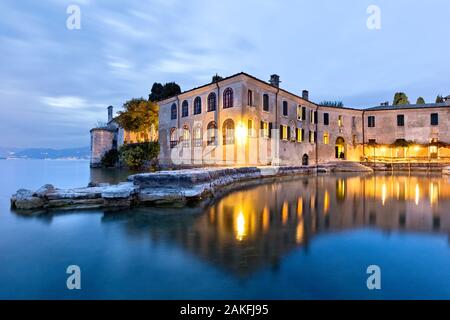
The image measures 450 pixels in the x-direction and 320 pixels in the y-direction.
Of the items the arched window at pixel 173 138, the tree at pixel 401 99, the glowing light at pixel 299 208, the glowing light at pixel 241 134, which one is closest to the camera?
the glowing light at pixel 299 208

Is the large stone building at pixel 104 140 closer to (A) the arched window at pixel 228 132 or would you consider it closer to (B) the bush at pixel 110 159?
(B) the bush at pixel 110 159

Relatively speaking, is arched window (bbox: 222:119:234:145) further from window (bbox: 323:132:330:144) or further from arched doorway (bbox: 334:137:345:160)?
arched doorway (bbox: 334:137:345:160)

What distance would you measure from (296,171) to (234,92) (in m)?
10.3

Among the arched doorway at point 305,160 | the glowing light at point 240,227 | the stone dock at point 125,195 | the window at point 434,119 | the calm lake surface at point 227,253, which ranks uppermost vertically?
the window at point 434,119

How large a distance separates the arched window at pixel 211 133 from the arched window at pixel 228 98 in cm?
227

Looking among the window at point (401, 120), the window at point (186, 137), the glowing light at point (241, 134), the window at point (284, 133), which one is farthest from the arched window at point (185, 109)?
the window at point (401, 120)

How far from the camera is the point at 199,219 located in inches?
278

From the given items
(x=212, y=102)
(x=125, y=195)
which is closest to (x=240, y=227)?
(x=125, y=195)

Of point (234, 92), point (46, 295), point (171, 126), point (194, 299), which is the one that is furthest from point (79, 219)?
point (171, 126)

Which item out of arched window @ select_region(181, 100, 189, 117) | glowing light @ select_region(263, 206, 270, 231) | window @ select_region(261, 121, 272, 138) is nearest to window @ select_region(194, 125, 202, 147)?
arched window @ select_region(181, 100, 189, 117)

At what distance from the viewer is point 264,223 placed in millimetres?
6605

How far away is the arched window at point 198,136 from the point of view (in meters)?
24.9

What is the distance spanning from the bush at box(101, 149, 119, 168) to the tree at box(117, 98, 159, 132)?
12390 millimetres

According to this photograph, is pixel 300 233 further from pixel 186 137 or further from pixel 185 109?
pixel 185 109
